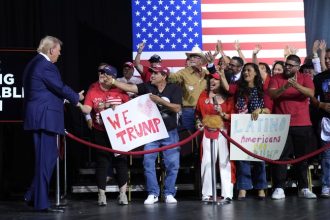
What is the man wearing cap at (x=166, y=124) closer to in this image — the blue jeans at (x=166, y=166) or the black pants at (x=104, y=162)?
the blue jeans at (x=166, y=166)

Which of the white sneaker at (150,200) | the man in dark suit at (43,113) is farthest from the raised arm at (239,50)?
the man in dark suit at (43,113)

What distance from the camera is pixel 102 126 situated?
21.3 feet

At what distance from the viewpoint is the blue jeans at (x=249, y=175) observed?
6.62 m

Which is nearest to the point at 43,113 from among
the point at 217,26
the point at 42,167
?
the point at 42,167

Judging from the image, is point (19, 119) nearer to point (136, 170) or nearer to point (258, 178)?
point (136, 170)

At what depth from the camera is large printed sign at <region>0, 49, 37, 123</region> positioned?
6.89 meters

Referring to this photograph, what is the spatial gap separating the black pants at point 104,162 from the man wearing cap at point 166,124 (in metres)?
0.24

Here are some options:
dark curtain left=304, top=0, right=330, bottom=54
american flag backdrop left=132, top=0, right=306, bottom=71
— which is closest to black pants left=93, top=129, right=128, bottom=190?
american flag backdrop left=132, top=0, right=306, bottom=71

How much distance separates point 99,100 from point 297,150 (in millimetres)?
2332

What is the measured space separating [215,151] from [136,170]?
1.28m

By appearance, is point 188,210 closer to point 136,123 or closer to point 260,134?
→ point 136,123

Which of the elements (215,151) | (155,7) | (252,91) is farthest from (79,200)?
(155,7)

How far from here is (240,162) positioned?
6.62m

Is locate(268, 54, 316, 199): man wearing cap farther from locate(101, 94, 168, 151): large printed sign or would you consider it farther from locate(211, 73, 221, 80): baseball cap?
locate(101, 94, 168, 151): large printed sign
